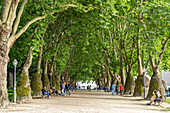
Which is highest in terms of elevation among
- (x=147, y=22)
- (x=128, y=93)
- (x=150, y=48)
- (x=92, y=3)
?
(x=92, y=3)

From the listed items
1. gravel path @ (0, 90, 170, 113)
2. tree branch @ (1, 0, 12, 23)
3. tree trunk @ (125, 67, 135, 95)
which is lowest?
gravel path @ (0, 90, 170, 113)

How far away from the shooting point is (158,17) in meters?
21.3

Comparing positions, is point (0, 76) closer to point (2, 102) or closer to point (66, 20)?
point (2, 102)

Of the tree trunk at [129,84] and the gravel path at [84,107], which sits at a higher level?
the tree trunk at [129,84]

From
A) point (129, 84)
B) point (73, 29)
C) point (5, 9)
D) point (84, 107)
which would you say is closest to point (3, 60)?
point (5, 9)

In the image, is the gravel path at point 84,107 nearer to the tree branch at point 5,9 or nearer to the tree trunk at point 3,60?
the tree trunk at point 3,60

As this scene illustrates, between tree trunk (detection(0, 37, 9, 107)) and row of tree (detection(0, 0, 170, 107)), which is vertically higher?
row of tree (detection(0, 0, 170, 107))

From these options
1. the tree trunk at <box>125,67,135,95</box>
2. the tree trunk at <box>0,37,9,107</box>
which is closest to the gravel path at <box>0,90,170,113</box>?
the tree trunk at <box>0,37,9,107</box>

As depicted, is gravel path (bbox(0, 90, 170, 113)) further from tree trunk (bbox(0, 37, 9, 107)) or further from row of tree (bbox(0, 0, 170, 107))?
row of tree (bbox(0, 0, 170, 107))

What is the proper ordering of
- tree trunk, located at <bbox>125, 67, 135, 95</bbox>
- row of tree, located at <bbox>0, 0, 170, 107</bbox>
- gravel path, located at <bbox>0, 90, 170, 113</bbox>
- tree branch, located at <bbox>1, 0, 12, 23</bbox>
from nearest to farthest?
1. gravel path, located at <bbox>0, 90, 170, 113</bbox>
2. tree branch, located at <bbox>1, 0, 12, 23</bbox>
3. row of tree, located at <bbox>0, 0, 170, 107</bbox>
4. tree trunk, located at <bbox>125, 67, 135, 95</bbox>

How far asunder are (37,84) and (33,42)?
6912 mm

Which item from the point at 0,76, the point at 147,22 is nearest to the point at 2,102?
the point at 0,76

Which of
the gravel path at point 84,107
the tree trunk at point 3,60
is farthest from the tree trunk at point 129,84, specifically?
the tree trunk at point 3,60

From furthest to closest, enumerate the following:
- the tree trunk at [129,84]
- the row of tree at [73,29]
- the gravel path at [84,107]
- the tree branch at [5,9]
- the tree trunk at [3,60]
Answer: the tree trunk at [129,84] → the row of tree at [73,29] → the tree branch at [5,9] → the tree trunk at [3,60] → the gravel path at [84,107]
